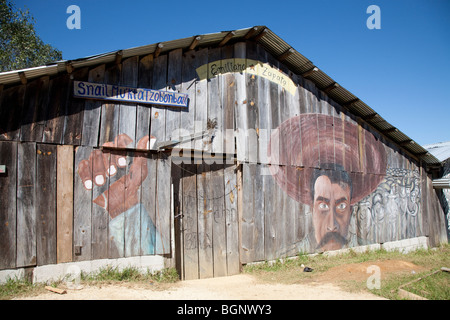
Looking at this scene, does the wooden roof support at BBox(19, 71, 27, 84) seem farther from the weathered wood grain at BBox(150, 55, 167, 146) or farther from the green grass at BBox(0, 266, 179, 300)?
the green grass at BBox(0, 266, 179, 300)

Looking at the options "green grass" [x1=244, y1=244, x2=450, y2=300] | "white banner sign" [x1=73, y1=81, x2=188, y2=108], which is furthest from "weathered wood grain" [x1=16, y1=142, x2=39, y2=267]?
"green grass" [x1=244, y1=244, x2=450, y2=300]

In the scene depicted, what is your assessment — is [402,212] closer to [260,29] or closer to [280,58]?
[280,58]

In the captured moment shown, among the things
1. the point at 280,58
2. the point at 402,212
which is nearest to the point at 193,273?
the point at 280,58

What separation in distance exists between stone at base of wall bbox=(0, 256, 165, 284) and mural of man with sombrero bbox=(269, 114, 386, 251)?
11.6 feet

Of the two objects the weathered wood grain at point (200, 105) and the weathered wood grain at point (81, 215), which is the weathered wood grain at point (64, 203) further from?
the weathered wood grain at point (200, 105)

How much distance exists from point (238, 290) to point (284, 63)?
5.74m

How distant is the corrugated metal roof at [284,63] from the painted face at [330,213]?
7.73 ft

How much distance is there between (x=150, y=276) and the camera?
20.2ft

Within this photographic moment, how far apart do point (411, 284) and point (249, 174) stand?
3755 mm

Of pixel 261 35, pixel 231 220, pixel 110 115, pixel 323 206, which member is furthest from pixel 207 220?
pixel 261 35

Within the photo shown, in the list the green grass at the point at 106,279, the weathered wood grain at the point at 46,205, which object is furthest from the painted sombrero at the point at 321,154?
the weathered wood grain at the point at 46,205

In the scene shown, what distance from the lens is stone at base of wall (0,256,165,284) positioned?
5.21 meters
